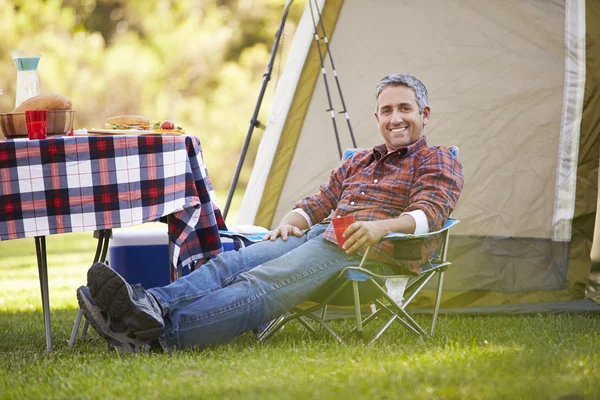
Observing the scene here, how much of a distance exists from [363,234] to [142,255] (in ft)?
3.80

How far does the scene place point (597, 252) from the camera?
3.57 meters

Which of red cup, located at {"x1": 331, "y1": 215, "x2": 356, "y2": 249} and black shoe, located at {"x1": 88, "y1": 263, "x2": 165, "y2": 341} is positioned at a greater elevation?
red cup, located at {"x1": 331, "y1": 215, "x2": 356, "y2": 249}

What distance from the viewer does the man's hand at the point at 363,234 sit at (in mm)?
2607

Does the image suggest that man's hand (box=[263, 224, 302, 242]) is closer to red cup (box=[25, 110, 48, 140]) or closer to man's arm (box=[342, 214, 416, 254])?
man's arm (box=[342, 214, 416, 254])

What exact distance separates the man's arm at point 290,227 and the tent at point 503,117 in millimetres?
969

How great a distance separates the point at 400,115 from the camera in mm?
2904

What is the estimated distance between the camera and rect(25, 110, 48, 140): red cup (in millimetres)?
2633

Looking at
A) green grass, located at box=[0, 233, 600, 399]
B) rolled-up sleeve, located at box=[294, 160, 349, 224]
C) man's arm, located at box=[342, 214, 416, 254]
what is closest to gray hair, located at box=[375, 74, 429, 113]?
rolled-up sleeve, located at box=[294, 160, 349, 224]

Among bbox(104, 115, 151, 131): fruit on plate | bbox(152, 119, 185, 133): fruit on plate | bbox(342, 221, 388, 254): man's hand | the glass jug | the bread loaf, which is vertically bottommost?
bbox(342, 221, 388, 254): man's hand

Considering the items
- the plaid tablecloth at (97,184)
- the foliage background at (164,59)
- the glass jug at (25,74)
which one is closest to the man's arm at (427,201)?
the plaid tablecloth at (97,184)

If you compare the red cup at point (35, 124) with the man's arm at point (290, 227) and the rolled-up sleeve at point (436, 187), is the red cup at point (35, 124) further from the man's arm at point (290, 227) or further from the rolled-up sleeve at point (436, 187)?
the rolled-up sleeve at point (436, 187)

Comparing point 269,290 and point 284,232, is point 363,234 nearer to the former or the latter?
point 269,290

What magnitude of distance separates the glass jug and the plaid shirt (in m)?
1.04

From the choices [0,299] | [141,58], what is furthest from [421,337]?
[141,58]
